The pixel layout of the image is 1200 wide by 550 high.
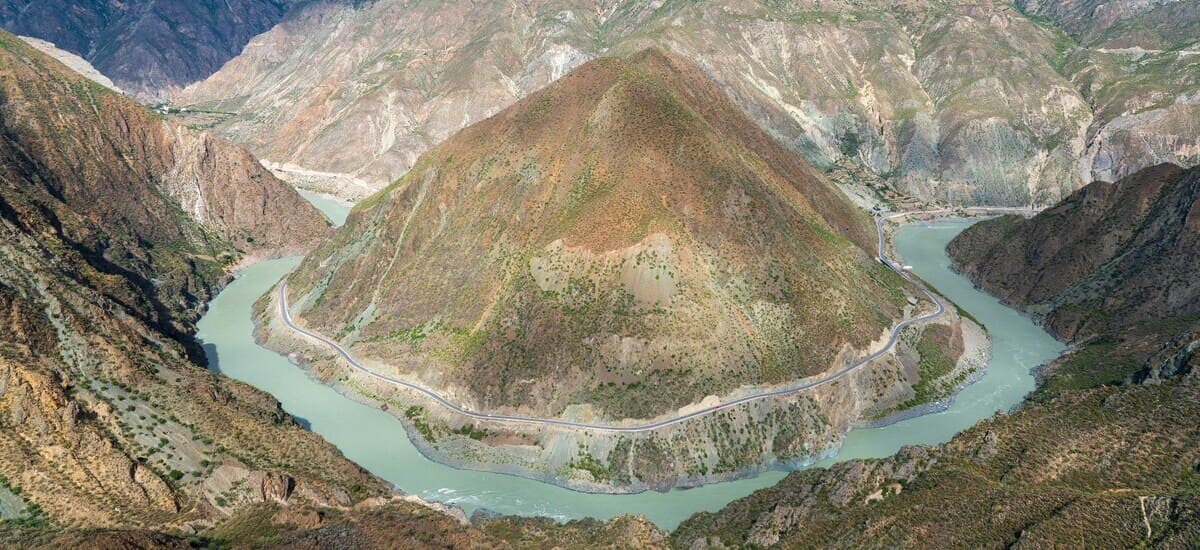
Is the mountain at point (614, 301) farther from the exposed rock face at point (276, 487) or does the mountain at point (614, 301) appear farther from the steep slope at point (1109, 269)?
the exposed rock face at point (276, 487)

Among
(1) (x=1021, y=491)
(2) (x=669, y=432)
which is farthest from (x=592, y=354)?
(1) (x=1021, y=491)

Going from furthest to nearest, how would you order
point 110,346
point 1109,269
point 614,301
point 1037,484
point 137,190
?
point 137,190, point 1109,269, point 614,301, point 110,346, point 1037,484

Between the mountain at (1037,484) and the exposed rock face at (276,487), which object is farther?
the exposed rock face at (276,487)

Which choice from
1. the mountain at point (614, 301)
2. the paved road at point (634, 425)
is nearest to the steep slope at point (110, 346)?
the paved road at point (634, 425)

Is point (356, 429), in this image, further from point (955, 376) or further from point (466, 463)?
point (955, 376)

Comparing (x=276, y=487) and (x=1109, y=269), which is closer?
(x=276, y=487)

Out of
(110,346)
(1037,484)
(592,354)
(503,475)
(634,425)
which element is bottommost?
(1037,484)

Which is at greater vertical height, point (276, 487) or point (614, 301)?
point (614, 301)

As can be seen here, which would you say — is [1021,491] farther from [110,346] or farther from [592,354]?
[110,346]
